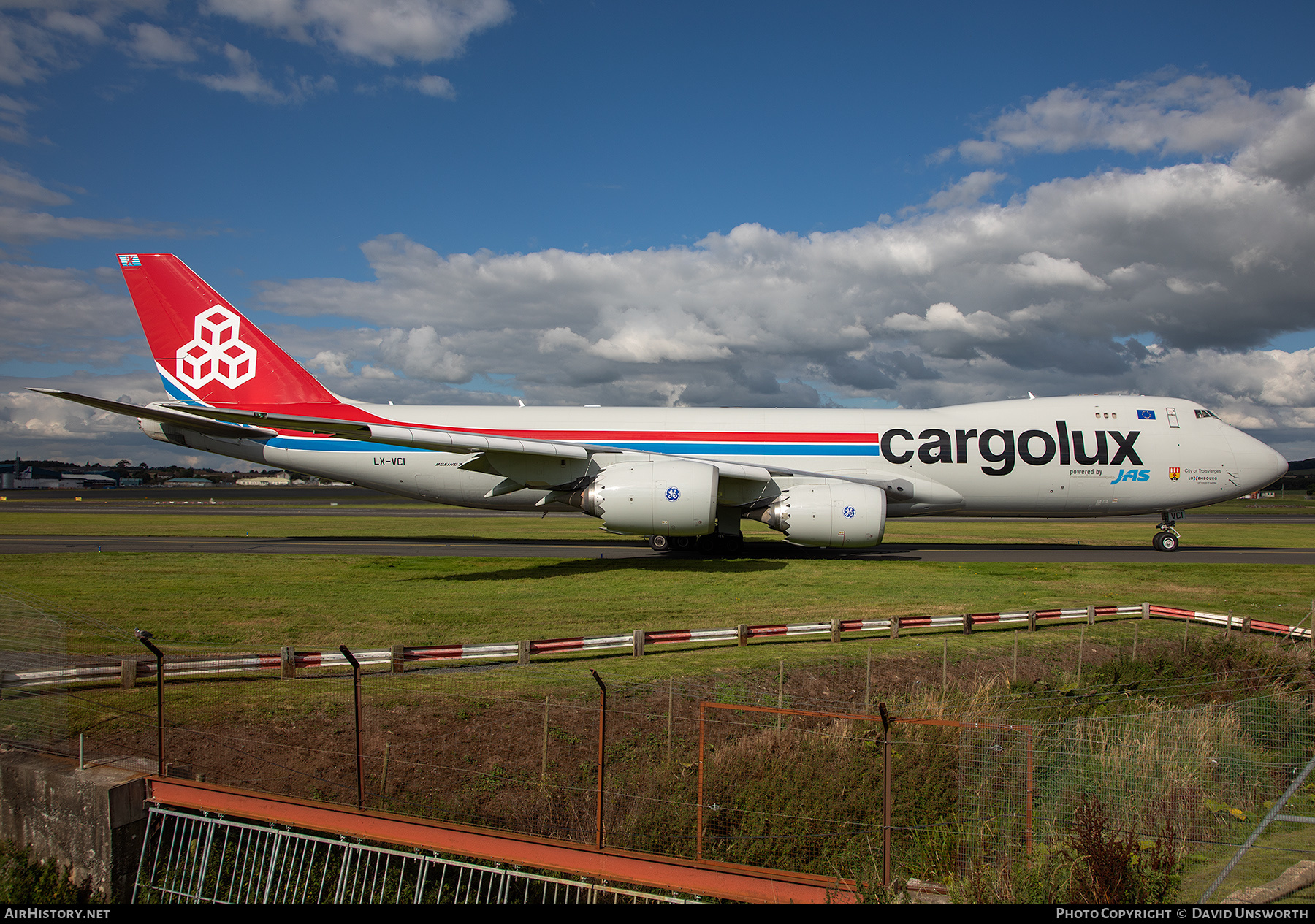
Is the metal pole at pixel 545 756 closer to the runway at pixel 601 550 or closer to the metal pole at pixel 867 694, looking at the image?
the metal pole at pixel 867 694

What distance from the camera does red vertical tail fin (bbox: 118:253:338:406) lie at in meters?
25.3

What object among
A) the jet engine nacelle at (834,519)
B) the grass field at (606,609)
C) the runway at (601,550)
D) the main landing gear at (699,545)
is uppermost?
the jet engine nacelle at (834,519)

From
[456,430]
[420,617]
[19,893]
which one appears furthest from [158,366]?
[19,893]

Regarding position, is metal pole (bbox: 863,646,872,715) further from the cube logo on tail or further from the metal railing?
the cube logo on tail

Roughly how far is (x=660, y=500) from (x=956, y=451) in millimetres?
11477

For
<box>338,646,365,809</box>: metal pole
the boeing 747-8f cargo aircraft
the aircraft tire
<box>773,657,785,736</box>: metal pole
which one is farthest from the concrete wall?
the aircraft tire

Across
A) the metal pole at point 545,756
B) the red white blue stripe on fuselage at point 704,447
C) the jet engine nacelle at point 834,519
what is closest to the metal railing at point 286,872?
the metal pole at point 545,756

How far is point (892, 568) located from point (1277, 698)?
10.9 m

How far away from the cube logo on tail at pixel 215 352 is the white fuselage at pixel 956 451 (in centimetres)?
246

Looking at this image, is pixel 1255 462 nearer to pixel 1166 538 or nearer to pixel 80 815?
pixel 1166 538

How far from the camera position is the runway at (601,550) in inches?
987

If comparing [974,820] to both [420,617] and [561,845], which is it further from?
[420,617]

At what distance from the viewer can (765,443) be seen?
83.8 ft

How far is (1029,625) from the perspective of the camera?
15.3m
